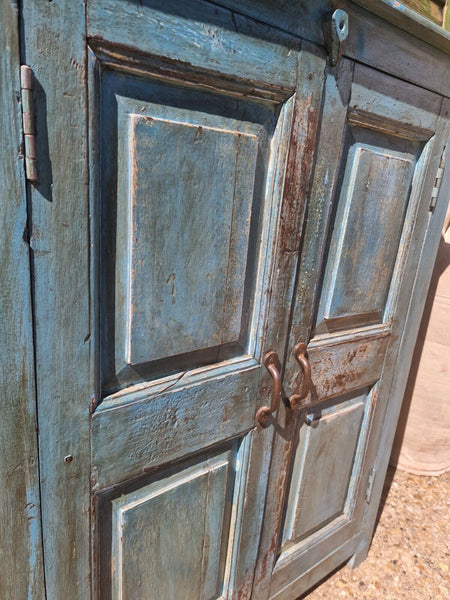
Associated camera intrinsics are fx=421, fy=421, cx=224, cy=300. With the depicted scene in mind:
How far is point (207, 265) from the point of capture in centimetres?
100

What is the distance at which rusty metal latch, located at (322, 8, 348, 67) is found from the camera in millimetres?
1009

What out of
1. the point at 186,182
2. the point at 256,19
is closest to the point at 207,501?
the point at 186,182

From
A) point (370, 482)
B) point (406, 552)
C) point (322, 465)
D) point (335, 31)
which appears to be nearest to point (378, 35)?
point (335, 31)

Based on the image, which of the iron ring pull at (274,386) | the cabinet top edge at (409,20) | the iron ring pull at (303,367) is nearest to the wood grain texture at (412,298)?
the cabinet top edge at (409,20)

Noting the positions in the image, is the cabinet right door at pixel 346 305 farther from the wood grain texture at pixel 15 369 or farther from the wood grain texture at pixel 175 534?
the wood grain texture at pixel 15 369

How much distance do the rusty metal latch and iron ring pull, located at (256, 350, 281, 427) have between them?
80 cm

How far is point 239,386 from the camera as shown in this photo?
1159mm

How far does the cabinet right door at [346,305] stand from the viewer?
122 cm

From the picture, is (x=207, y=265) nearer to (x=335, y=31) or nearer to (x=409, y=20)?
(x=335, y=31)

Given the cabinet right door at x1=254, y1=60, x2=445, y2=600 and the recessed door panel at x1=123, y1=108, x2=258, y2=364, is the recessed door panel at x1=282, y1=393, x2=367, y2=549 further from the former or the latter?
the recessed door panel at x1=123, y1=108, x2=258, y2=364

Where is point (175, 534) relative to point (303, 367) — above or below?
below

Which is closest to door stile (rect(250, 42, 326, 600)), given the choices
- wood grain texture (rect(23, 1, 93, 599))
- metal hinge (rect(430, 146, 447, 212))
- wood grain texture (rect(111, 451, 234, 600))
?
wood grain texture (rect(111, 451, 234, 600))

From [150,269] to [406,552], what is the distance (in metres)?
2.04

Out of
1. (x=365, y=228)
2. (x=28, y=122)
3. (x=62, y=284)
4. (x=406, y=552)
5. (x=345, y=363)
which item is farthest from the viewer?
(x=406, y=552)
